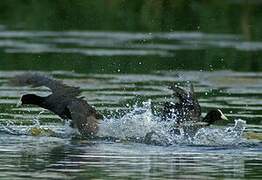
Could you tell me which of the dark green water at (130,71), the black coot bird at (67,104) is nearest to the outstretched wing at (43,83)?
the black coot bird at (67,104)

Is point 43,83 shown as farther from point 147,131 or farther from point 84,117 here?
point 147,131

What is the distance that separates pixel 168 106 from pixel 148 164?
3360mm

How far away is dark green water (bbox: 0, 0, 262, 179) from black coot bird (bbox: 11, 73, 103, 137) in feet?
0.70

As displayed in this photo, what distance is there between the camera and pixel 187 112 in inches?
635

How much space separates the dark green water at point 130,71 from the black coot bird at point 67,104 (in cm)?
21

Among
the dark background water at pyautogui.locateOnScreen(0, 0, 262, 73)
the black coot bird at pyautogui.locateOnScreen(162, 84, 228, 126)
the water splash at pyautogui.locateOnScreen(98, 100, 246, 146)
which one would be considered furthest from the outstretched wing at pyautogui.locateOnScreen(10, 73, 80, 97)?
the dark background water at pyautogui.locateOnScreen(0, 0, 262, 73)

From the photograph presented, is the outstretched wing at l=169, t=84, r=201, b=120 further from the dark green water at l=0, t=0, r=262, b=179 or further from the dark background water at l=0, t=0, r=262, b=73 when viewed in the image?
the dark background water at l=0, t=0, r=262, b=73

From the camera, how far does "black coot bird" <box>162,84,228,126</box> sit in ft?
52.7

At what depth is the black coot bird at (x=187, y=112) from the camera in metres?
16.1

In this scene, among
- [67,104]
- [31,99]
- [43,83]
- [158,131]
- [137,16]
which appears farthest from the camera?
[137,16]

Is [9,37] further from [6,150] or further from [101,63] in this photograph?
[6,150]

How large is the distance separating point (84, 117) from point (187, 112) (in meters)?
1.35

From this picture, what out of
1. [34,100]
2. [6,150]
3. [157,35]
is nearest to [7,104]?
[34,100]

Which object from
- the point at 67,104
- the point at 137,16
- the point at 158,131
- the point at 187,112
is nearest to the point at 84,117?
the point at 67,104
